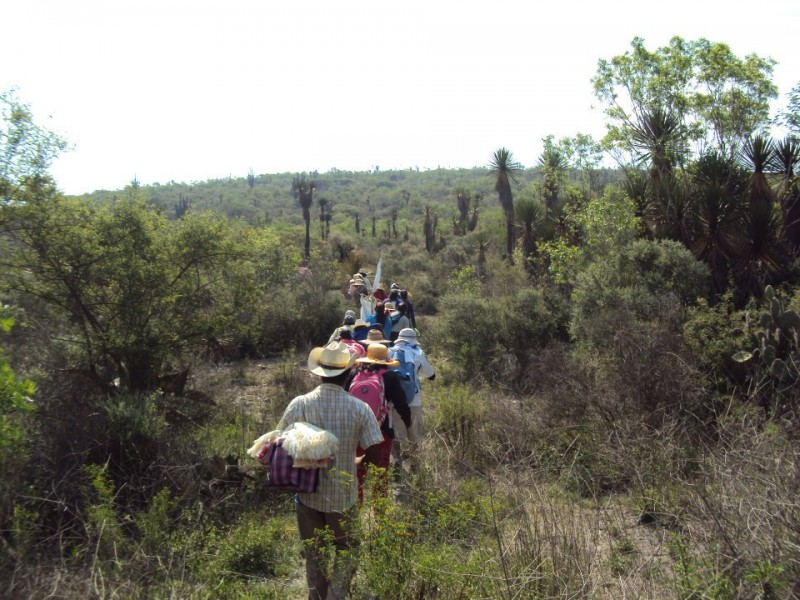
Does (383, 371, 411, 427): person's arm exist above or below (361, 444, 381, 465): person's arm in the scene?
above

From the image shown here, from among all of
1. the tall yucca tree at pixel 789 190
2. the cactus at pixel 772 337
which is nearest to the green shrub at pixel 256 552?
the cactus at pixel 772 337

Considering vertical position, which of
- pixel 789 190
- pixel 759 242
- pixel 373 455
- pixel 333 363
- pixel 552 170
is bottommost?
pixel 373 455

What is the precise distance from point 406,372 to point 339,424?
109 inches

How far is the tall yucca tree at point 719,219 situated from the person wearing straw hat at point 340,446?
9.25 meters

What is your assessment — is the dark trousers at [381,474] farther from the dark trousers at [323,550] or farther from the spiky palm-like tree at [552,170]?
the spiky palm-like tree at [552,170]

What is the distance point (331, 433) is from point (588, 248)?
471 inches

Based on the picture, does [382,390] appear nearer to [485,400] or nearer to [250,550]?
[250,550]

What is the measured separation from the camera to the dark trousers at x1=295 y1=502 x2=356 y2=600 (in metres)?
3.71

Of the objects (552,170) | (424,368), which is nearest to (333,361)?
A: (424,368)

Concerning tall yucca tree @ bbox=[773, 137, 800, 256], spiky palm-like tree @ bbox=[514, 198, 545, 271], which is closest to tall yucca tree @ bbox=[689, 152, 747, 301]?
tall yucca tree @ bbox=[773, 137, 800, 256]

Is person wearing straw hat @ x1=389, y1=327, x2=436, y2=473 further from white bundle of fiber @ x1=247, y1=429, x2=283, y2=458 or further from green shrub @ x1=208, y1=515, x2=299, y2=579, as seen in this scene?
white bundle of fiber @ x1=247, y1=429, x2=283, y2=458

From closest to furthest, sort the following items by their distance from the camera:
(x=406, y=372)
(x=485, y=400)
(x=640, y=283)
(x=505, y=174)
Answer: (x=406, y=372) < (x=485, y=400) < (x=640, y=283) < (x=505, y=174)

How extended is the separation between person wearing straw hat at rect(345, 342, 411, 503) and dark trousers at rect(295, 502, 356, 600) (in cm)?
129

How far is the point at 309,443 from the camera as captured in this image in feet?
12.7
